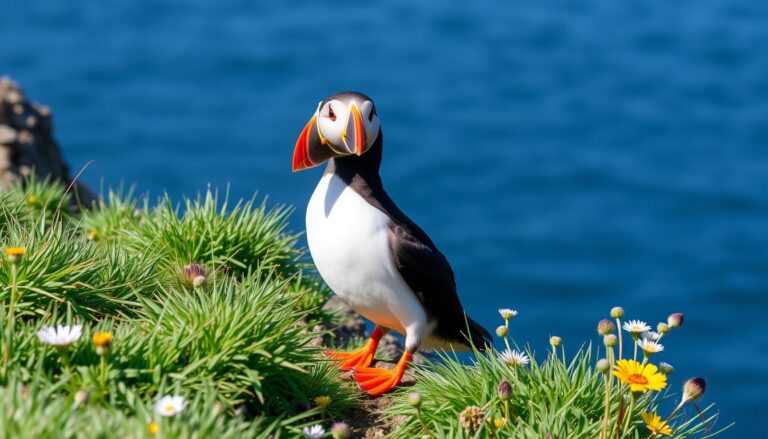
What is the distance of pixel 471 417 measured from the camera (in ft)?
10.9

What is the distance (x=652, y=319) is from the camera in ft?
34.1

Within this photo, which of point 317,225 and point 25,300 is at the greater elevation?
point 317,225

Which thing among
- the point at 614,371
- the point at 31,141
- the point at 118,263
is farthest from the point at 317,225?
the point at 31,141

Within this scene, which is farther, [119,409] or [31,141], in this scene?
[31,141]

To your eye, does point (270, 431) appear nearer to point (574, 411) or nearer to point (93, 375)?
point (93, 375)

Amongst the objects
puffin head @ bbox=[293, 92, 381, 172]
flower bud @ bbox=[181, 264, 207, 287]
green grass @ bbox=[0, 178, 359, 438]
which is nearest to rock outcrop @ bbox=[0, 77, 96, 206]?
green grass @ bbox=[0, 178, 359, 438]

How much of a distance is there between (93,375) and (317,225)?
122cm

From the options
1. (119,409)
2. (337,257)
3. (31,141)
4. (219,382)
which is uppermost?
(31,141)

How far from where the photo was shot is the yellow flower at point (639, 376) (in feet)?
10.3

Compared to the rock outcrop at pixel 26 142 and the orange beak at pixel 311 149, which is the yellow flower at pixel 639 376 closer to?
the orange beak at pixel 311 149

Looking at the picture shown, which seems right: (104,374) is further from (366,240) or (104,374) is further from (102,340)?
(366,240)

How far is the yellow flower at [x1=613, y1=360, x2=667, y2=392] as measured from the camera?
3148mm

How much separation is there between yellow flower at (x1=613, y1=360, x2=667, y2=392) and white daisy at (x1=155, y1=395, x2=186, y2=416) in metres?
1.34

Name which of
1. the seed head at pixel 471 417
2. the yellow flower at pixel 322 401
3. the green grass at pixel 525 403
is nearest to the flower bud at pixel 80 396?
the yellow flower at pixel 322 401
